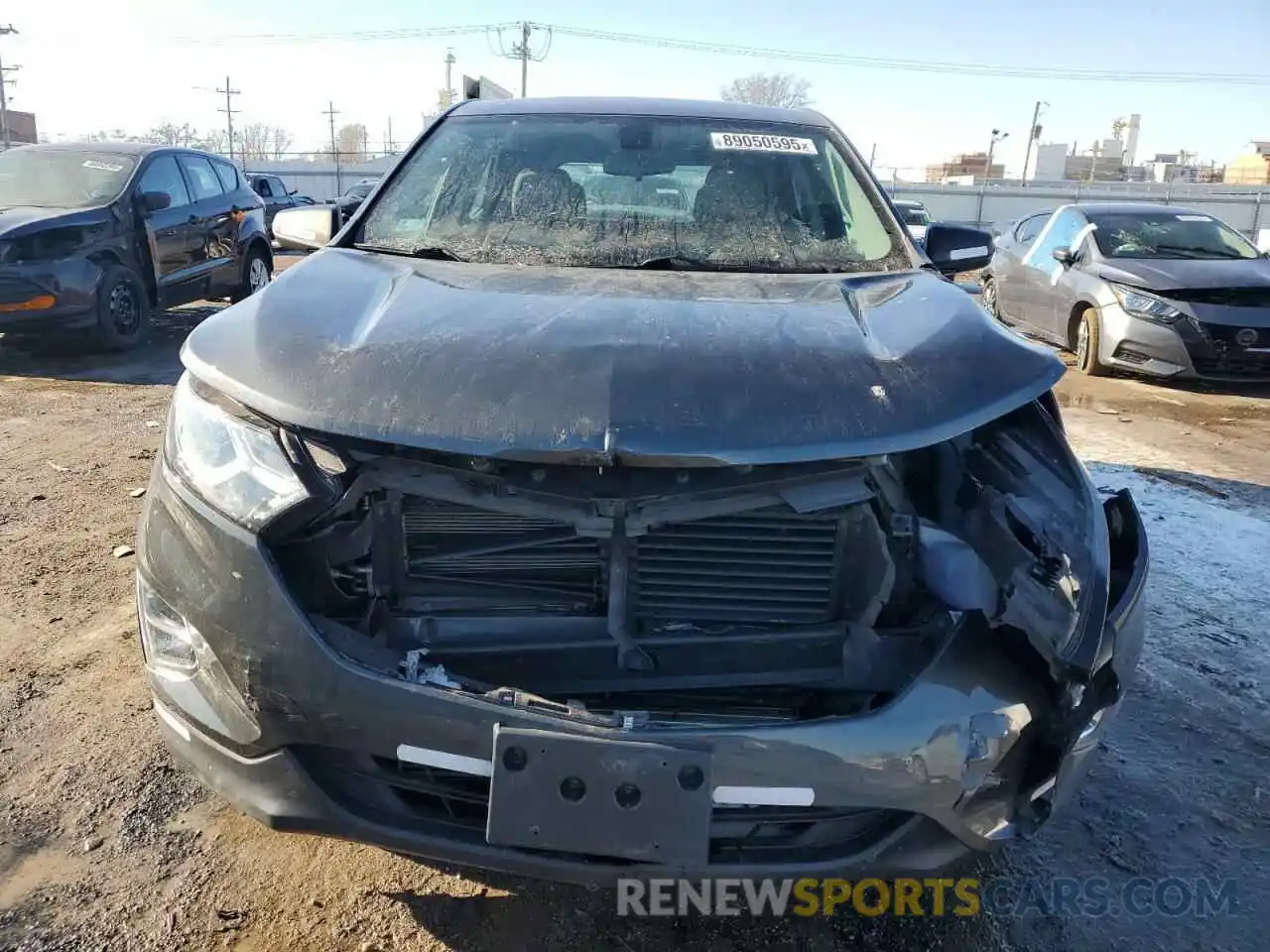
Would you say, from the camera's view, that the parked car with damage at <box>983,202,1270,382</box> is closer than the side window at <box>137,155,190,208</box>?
Yes

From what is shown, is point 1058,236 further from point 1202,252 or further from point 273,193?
point 273,193

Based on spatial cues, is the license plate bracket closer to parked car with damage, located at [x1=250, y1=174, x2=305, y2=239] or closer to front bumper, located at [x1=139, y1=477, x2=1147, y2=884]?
front bumper, located at [x1=139, y1=477, x2=1147, y2=884]

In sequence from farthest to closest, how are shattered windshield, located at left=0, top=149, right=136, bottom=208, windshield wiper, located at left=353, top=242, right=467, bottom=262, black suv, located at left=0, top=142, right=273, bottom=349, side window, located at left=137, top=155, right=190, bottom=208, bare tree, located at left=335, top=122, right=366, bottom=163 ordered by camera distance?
bare tree, located at left=335, top=122, right=366, bottom=163 < side window, located at left=137, top=155, right=190, bottom=208 < shattered windshield, located at left=0, top=149, right=136, bottom=208 < black suv, located at left=0, top=142, right=273, bottom=349 < windshield wiper, located at left=353, top=242, right=467, bottom=262

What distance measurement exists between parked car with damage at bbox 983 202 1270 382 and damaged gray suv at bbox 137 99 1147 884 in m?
6.07

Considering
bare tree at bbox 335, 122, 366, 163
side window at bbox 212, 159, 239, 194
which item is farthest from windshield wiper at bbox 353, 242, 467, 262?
bare tree at bbox 335, 122, 366, 163

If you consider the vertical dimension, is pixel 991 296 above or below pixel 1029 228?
below

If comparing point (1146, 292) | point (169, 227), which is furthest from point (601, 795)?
point (169, 227)

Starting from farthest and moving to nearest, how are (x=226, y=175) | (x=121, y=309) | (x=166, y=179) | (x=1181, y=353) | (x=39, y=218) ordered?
1. (x=226, y=175)
2. (x=166, y=179)
3. (x=121, y=309)
4. (x=1181, y=353)
5. (x=39, y=218)

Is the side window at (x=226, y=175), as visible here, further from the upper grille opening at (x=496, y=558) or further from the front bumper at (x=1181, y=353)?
the upper grille opening at (x=496, y=558)

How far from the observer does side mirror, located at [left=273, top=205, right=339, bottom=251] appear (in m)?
2.99

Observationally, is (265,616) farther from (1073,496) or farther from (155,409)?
(155,409)

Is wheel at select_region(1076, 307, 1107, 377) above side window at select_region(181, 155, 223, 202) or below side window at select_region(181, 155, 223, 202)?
below

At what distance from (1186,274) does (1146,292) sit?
14.2 inches

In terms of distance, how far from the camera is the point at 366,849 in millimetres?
2115
